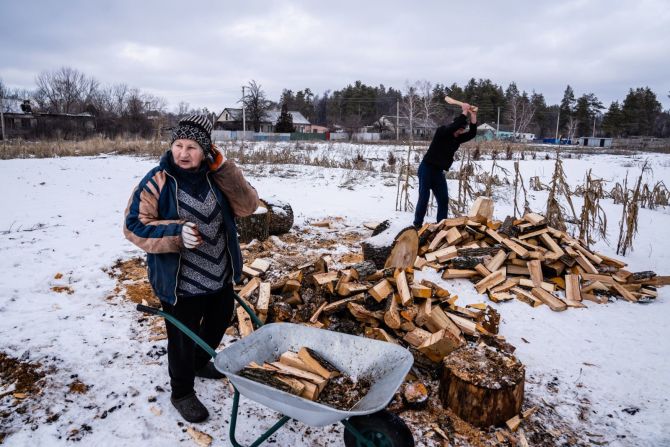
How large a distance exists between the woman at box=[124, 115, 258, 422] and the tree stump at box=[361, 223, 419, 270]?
7.05 ft

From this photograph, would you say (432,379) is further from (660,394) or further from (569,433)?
(660,394)

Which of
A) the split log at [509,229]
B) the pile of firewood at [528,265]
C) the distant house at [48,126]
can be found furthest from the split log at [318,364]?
the distant house at [48,126]

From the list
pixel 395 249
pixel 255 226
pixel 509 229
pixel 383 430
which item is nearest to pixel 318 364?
pixel 383 430

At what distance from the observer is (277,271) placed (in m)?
4.12

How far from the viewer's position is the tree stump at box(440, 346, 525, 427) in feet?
7.61

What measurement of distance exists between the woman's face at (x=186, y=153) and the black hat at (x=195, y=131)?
3cm

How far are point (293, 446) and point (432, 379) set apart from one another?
43.8 inches

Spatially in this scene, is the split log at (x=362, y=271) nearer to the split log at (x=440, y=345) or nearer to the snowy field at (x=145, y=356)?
the split log at (x=440, y=345)


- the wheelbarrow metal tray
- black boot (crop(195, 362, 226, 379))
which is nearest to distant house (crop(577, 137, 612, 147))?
the wheelbarrow metal tray

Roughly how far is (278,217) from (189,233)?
3940 mm

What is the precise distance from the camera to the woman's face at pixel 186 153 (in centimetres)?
205

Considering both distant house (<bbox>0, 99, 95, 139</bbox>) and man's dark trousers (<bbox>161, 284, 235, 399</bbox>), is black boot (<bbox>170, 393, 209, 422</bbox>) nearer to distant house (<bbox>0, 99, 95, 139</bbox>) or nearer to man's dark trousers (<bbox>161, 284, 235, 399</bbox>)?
man's dark trousers (<bbox>161, 284, 235, 399</bbox>)

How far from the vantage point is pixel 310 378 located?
190cm

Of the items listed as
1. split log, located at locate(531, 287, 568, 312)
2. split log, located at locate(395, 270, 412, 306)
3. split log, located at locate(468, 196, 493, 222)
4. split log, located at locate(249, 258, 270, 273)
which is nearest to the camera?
split log, located at locate(395, 270, 412, 306)
